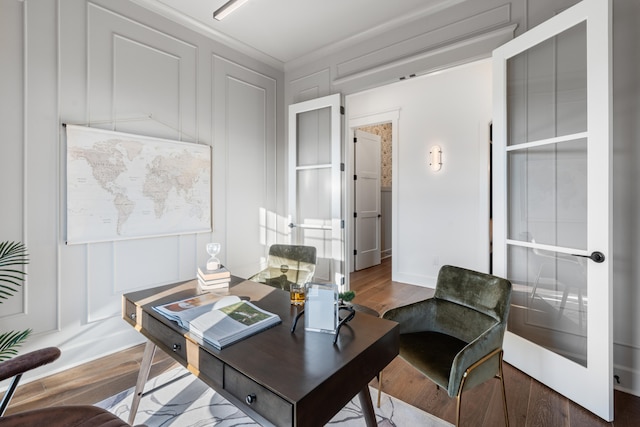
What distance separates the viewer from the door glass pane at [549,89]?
194 centimetres

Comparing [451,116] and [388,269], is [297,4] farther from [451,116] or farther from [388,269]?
[388,269]

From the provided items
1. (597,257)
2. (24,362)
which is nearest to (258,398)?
(24,362)

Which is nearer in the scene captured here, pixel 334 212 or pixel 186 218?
pixel 186 218

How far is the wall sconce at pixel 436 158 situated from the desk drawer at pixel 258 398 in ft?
13.4

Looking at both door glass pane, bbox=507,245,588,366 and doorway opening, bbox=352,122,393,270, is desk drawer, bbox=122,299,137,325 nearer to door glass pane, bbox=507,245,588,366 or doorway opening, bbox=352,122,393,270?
door glass pane, bbox=507,245,588,366

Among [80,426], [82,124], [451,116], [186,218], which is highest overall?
[451,116]

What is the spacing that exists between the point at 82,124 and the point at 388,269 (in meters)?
4.71

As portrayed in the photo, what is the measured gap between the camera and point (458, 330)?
1894mm

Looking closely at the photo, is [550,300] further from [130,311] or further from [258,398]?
[130,311]

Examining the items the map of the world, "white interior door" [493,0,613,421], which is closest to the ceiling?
"white interior door" [493,0,613,421]

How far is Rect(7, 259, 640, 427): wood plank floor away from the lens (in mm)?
1784

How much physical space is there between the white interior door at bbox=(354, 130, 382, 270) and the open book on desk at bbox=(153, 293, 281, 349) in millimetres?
4052

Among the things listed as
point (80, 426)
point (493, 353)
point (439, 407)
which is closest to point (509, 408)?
point (439, 407)

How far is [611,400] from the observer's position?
1.73m
